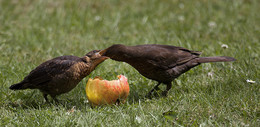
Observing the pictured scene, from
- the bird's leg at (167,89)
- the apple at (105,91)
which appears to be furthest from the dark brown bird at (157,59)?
the apple at (105,91)

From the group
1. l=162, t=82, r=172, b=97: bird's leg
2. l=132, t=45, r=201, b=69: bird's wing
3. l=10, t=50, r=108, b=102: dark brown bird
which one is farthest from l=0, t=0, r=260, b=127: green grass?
l=132, t=45, r=201, b=69: bird's wing

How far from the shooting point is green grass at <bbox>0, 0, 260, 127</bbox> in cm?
387

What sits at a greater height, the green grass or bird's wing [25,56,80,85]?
bird's wing [25,56,80,85]

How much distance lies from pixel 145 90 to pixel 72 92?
107 cm

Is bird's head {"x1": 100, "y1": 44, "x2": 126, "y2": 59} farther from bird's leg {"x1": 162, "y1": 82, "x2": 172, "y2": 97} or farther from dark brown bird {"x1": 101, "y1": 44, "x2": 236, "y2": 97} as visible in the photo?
bird's leg {"x1": 162, "y1": 82, "x2": 172, "y2": 97}

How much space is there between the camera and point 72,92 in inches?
198

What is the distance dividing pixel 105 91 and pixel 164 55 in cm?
111

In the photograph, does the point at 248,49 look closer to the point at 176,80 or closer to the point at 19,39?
the point at 176,80

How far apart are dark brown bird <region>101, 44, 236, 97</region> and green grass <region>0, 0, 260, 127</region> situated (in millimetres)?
282

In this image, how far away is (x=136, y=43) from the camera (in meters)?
6.86

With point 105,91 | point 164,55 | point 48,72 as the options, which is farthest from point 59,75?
point 164,55

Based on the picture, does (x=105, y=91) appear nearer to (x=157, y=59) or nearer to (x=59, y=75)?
(x=59, y=75)

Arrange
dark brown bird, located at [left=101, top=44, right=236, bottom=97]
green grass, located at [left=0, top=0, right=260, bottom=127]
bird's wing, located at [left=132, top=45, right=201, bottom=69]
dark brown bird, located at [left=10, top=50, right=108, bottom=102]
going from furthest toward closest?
bird's wing, located at [left=132, top=45, right=201, bottom=69] < dark brown bird, located at [left=101, top=44, right=236, bottom=97] < dark brown bird, located at [left=10, top=50, right=108, bottom=102] < green grass, located at [left=0, top=0, right=260, bottom=127]

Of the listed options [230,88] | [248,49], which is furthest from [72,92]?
[248,49]
